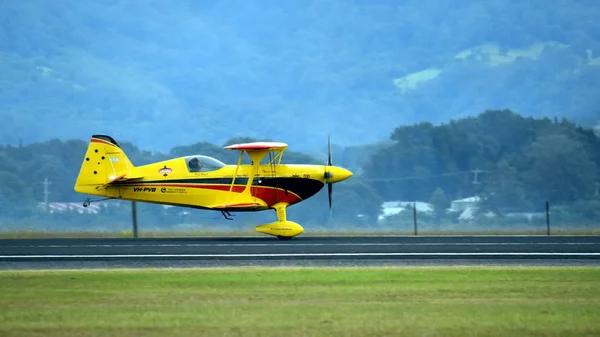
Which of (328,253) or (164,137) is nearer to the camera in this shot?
(328,253)

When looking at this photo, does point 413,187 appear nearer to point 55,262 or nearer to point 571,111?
point 571,111

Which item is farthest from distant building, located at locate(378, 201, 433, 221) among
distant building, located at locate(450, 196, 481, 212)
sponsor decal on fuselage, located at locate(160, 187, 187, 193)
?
sponsor decal on fuselage, located at locate(160, 187, 187, 193)

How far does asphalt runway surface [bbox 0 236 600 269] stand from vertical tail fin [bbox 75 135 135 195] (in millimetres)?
3774

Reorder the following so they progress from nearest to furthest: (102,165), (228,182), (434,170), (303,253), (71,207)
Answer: (303,253), (228,182), (102,165), (71,207), (434,170)

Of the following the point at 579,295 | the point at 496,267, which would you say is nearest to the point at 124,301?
the point at 579,295

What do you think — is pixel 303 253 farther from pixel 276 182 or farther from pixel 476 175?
pixel 476 175

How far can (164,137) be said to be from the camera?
6786 inches

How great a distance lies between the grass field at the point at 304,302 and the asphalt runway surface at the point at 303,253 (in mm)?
1922

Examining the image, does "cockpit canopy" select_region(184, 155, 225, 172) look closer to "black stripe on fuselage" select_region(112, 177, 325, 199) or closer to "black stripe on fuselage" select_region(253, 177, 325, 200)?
"black stripe on fuselage" select_region(112, 177, 325, 199)

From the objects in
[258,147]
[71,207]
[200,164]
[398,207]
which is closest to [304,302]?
[258,147]

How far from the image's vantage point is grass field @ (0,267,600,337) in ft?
43.7

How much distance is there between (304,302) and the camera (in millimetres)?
15836

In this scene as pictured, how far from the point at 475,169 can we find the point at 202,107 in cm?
8399

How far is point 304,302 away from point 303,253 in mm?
9727
